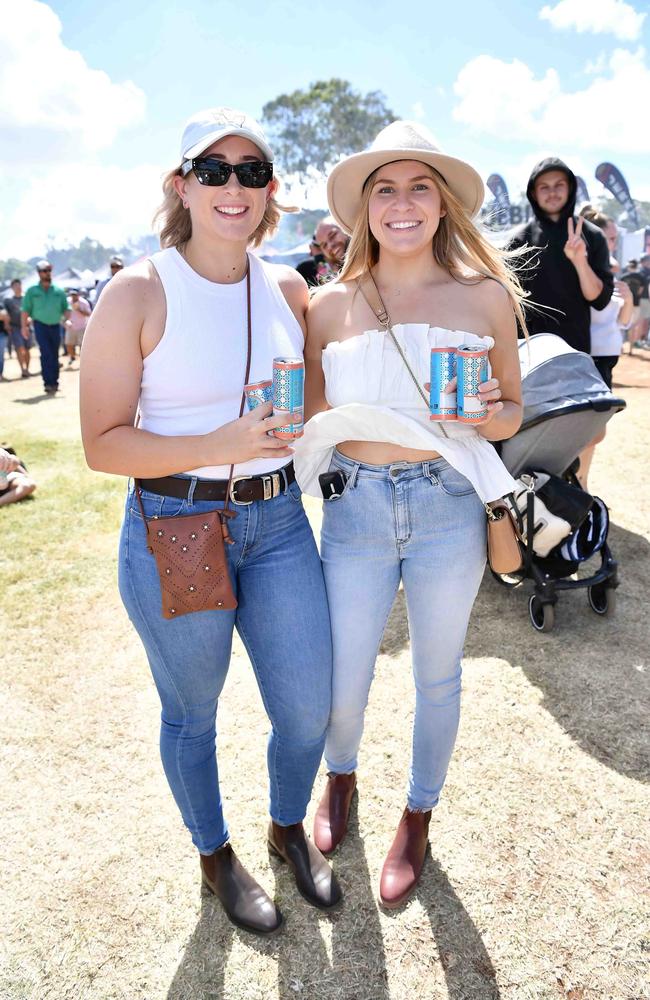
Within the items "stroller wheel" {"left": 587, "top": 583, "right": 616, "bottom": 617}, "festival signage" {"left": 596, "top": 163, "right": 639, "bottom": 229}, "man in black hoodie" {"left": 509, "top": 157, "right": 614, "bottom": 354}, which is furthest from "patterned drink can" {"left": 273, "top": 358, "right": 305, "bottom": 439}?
"festival signage" {"left": 596, "top": 163, "right": 639, "bottom": 229}

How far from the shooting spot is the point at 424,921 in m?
2.07

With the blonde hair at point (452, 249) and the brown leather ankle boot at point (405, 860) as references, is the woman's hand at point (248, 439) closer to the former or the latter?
the blonde hair at point (452, 249)

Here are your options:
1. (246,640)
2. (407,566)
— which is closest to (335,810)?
(246,640)

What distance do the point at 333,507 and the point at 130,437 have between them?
63cm

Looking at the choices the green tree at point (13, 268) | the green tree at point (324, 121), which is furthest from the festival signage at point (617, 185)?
the green tree at point (13, 268)

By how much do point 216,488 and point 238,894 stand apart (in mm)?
1284

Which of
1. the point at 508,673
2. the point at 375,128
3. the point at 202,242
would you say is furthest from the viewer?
the point at 375,128

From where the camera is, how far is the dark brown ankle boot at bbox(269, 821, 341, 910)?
83.3 inches

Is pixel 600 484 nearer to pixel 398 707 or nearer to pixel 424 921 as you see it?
pixel 398 707

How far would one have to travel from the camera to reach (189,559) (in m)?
1.70

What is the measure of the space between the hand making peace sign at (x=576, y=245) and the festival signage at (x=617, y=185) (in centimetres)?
3084

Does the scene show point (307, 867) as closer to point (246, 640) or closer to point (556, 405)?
point (246, 640)

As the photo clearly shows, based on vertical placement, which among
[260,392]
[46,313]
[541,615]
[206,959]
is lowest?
[206,959]

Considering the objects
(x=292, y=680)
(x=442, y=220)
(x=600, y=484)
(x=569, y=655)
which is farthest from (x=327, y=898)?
(x=600, y=484)
